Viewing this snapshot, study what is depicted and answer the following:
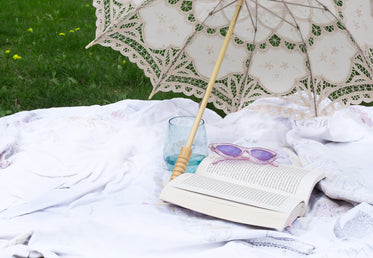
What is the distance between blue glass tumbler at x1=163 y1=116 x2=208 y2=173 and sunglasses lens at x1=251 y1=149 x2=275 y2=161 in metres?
0.23

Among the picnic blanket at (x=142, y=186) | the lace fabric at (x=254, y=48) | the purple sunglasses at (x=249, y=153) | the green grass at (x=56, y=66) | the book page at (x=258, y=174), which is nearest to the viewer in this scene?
the picnic blanket at (x=142, y=186)

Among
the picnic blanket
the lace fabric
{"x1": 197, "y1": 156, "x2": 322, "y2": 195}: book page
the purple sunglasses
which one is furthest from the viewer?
the lace fabric

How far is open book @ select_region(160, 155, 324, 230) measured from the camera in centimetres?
175

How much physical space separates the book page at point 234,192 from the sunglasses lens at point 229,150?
0.74ft

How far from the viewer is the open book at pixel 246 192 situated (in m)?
1.75

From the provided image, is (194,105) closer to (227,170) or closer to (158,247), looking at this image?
(227,170)

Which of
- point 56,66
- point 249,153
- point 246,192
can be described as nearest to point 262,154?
point 249,153

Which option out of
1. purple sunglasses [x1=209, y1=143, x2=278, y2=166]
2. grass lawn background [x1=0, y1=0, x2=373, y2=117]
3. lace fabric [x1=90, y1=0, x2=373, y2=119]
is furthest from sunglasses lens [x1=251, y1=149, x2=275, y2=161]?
grass lawn background [x1=0, y1=0, x2=373, y2=117]

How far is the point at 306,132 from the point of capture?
2520mm

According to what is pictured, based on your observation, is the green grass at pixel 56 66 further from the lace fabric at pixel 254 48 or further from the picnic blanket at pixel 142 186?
the lace fabric at pixel 254 48

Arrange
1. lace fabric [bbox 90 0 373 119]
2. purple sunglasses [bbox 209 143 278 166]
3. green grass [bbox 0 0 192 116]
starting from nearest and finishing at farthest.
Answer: purple sunglasses [bbox 209 143 278 166] → lace fabric [bbox 90 0 373 119] → green grass [bbox 0 0 192 116]

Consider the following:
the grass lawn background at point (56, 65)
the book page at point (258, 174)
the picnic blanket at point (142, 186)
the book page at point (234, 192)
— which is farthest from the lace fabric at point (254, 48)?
the grass lawn background at point (56, 65)

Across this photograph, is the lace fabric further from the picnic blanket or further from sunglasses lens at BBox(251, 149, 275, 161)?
sunglasses lens at BBox(251, 149, 275, 161)

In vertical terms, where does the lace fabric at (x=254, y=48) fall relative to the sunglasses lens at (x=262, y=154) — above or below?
above
